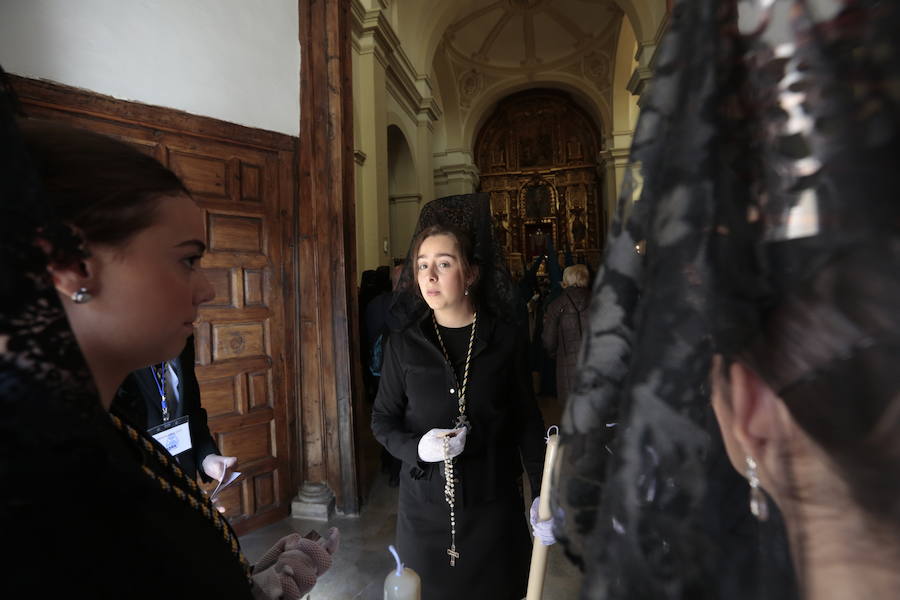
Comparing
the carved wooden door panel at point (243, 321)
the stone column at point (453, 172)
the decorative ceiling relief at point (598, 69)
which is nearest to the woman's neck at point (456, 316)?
the carved wooden door panel at point (243, 321)

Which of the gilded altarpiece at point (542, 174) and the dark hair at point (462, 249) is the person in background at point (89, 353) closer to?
the dark hair at point (462, 249)

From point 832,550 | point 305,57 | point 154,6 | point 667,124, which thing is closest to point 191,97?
point 154,6

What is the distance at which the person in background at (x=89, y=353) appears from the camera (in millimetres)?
485

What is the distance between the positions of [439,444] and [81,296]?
3.97ft

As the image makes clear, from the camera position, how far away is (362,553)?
10.5ft

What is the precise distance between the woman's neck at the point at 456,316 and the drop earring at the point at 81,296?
4.57 ft

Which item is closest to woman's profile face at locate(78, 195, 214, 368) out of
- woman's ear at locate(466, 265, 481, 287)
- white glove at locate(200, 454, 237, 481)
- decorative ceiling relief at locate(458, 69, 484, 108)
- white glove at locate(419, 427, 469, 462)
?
white glove at locate(419, 427, 469, 462)

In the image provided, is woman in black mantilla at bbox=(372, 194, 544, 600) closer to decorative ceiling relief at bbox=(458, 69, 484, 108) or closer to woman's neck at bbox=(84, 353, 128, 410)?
woman's neck at bbox=(84, 353, 128, 410)

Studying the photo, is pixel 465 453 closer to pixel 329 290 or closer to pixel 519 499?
pixel 519 499

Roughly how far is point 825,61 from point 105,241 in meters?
0.83

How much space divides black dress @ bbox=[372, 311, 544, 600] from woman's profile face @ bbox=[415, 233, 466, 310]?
0.14 metres

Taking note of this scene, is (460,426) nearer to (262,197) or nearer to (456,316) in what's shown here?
(456,316)

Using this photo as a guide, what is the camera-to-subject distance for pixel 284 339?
3.59 metres

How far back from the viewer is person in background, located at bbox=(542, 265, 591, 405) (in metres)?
4.69
